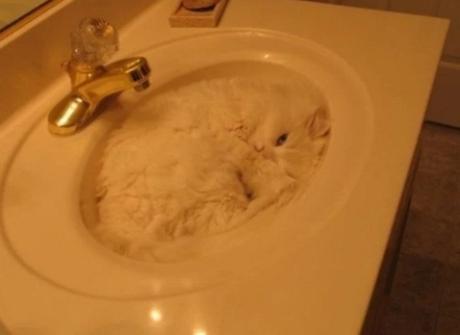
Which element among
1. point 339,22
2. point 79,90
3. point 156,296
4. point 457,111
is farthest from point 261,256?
point 457,111

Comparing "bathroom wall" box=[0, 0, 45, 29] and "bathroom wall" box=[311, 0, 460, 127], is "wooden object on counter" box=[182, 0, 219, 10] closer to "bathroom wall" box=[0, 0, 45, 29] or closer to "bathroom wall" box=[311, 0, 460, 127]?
"bathroom wall" box=[0, 0, 45, 29]

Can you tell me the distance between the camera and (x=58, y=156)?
23.1 inches

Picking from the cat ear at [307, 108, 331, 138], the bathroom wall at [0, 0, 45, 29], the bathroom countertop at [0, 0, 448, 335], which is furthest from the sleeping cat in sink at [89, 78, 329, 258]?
the bathroom wall at [0, 0, 45, 29]

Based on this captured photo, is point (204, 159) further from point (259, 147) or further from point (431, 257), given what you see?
point (431, 257)

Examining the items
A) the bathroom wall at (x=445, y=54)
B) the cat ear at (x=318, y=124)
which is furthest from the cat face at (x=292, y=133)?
the bathroom wall at (x=445, y=54)

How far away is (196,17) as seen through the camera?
758mm

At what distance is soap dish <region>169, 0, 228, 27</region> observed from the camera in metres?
0.76

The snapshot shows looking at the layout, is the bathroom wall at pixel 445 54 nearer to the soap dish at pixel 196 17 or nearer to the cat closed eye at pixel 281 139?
the soap dish at pixel 196 17

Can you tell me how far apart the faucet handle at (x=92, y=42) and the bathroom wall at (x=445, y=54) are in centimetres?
96

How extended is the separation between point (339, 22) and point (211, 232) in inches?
16.9

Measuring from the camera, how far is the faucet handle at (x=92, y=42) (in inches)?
22.5

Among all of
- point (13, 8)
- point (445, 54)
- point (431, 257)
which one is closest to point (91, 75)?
point (13, 8)

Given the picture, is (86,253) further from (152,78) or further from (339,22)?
(339,22)

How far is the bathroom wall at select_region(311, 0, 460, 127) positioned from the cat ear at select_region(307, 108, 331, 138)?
0.86 meters
